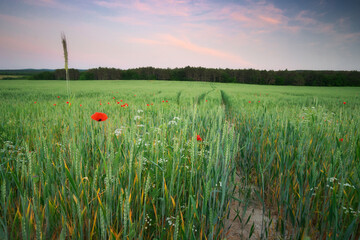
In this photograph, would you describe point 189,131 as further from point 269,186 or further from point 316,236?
point 316,236

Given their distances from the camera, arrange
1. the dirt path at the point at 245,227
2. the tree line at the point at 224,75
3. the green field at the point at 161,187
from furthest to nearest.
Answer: the tree line at the point at 224,75, the dirt path at the point at 245,227, the green field at the point at 161,187

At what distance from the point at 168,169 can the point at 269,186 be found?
126 centimetres

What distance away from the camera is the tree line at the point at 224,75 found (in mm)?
56812

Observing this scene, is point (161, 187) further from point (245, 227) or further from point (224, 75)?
point (224, 75)

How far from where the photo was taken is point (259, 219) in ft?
5.90

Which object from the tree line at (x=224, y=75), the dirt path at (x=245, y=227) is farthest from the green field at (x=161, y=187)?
the tree line at (x=224, y=75)

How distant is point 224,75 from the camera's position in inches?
2800

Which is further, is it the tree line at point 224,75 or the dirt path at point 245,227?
the tree line at point 224,75

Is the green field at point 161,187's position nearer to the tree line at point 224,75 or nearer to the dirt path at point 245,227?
the dirt path at point 245,227


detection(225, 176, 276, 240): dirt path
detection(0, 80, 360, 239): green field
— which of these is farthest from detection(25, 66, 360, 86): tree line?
detection(225, 176, 276, 240): dirt path

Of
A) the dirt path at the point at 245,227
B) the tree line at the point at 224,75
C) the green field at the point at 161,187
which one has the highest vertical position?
the tree line at the point at 224,75

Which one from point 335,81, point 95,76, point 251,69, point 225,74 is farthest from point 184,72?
point 335,81

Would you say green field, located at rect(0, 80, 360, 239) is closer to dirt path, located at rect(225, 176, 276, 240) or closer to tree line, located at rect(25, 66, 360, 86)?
dirt path, located at rect(225, 176, 276, 240)

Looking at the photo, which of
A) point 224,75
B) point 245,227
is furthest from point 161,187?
point 224,75
